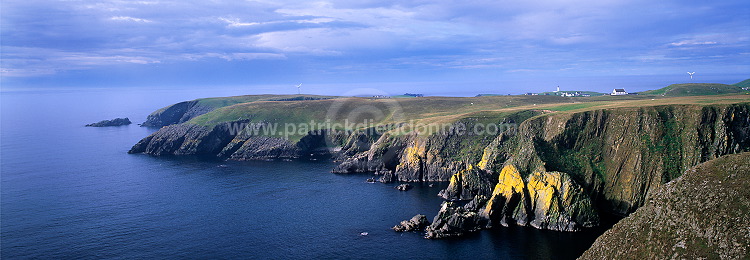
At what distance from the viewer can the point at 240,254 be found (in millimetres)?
72125

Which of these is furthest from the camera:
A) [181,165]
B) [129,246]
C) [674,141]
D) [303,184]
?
[181,165]

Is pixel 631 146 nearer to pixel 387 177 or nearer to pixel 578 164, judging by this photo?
pixel 578 164

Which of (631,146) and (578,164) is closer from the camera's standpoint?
(631,146)

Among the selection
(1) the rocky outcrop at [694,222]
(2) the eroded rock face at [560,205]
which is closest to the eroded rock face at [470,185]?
(2) the eroded rock face at [560,205]

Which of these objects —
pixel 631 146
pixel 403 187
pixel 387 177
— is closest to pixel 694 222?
pixel 631 146

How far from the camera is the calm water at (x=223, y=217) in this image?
240ft

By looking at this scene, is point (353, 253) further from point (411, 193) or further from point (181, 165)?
point (181, 165)

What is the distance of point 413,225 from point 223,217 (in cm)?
3891

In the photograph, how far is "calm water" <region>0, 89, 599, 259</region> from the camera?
73.0 metres

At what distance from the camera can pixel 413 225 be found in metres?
81.4

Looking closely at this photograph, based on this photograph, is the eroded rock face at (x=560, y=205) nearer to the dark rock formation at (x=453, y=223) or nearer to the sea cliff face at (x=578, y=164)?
the sea cliff face at (x=578, y=164)

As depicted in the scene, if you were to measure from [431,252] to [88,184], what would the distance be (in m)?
100

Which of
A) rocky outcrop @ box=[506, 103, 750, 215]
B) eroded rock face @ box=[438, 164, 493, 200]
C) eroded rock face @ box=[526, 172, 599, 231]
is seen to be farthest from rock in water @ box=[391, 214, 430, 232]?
rocky outcrop @ box=[506, 103, 750, 215]

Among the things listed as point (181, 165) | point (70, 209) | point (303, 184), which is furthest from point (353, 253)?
point (181, 165)
